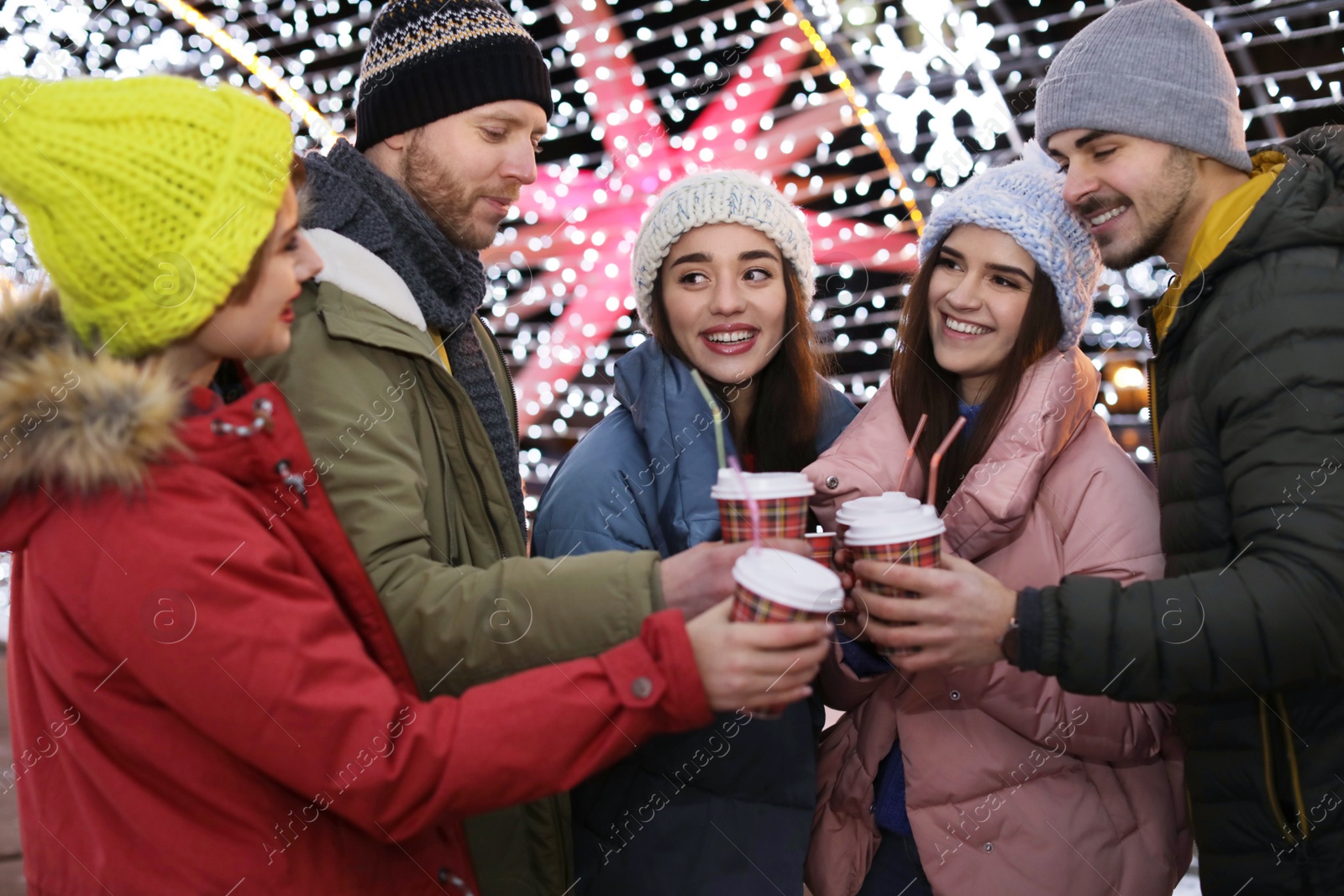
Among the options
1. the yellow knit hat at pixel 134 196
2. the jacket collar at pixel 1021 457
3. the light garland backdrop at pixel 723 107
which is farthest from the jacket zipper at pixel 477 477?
the light garland backdrop at pixel 723 107

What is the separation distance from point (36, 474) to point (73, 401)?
0.29 ft

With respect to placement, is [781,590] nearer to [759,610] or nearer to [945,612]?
[759,610]

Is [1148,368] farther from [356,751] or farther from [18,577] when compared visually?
[18,577]

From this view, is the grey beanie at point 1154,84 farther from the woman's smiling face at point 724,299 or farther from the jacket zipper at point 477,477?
the jacket zipper at point 477,477

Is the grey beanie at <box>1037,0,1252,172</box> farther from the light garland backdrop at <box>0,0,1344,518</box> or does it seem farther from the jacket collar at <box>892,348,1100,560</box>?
the light garland backdrop at <box>0,0,1344,518</box>

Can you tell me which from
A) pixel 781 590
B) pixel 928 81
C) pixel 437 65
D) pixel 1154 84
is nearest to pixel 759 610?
pixel 781 590

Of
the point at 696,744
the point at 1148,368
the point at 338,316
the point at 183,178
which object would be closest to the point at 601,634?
the point at 696,744

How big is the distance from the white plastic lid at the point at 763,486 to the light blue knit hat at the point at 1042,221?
2.44ft

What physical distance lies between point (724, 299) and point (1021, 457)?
67 centimetres

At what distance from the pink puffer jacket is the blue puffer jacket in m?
0.12

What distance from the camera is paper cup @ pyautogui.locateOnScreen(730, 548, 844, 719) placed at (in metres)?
1.09

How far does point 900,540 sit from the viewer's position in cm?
128

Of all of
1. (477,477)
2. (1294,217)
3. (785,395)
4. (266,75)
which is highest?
(266,75)

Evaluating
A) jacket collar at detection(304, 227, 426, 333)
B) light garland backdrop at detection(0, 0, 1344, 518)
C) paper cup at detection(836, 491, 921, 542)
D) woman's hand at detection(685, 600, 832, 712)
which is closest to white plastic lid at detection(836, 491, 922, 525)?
paper cup at detection(836, 491, 921, 542)
